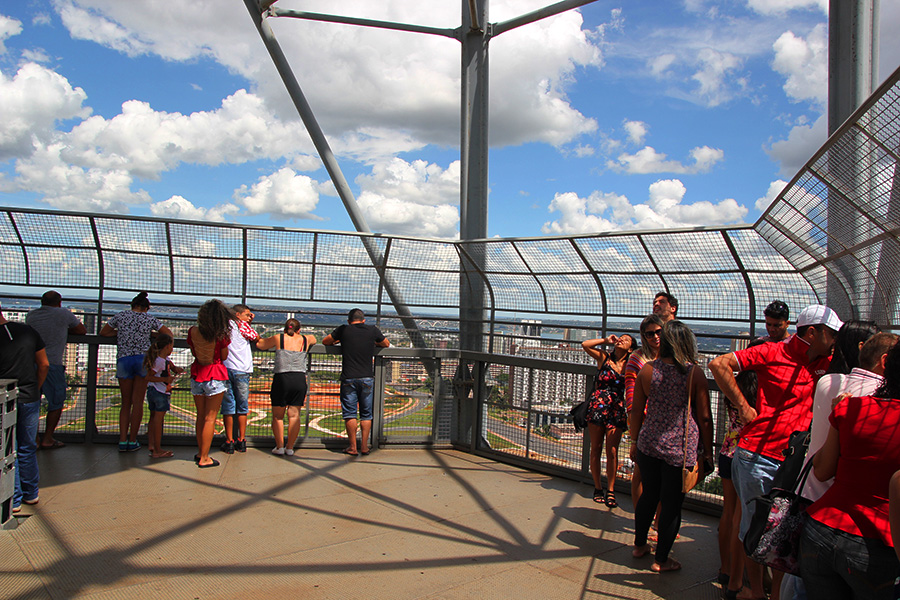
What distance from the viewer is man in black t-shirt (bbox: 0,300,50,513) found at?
4.69 m

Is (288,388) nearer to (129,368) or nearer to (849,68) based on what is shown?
(129,368)

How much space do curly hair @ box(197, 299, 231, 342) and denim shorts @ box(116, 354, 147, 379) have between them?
3.44 ft

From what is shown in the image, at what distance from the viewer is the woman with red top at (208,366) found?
20.9 ft

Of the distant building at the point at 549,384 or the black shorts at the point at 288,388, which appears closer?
the distant building at the point at 549,384

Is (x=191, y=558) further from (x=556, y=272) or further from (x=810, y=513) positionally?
(x=556, y=272)

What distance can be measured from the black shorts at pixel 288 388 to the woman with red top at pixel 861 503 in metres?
5.57

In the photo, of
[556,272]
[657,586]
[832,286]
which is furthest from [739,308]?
[657,586]

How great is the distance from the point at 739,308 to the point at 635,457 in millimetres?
2472

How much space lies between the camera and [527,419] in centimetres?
695

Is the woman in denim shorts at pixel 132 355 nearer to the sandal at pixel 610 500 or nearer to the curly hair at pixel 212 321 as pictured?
the curly hair at pixel 212 321

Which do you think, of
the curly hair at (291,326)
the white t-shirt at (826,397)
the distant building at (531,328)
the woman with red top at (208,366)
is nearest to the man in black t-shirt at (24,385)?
the woman with red top at (208,366)

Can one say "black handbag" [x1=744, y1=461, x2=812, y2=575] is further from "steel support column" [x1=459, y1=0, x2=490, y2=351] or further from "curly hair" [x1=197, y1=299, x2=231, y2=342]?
"steel support column" [x1=459, y1=0, x2=490, y2=351]

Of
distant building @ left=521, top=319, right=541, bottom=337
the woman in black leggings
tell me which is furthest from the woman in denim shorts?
the woman in black leggings

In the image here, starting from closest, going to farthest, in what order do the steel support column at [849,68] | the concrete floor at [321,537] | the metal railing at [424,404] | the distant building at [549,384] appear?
the concrete floor at [321,537], the steel support column at [849,68], the distant building at [549,384], the metal railing at [424,404]
